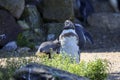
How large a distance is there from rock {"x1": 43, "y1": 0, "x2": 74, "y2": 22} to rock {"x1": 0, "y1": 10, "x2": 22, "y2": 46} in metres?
2.05

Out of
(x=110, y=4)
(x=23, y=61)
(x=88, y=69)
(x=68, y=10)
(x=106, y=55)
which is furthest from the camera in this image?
(x=110, y=4)

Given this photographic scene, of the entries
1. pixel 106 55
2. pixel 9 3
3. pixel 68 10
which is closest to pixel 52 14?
pixel 68 10

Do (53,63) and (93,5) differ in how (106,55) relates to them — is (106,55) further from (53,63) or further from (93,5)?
(93,5)

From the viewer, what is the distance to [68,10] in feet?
64.0

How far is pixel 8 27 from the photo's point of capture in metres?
17.8

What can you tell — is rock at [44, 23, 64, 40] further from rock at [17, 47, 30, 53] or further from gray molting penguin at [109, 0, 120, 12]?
gray molting penguin at [109, 0, 120, 12]

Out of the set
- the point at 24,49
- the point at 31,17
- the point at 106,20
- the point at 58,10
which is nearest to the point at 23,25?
the point at 31,17

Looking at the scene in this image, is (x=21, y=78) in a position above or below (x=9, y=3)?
above

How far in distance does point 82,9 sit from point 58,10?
267cm

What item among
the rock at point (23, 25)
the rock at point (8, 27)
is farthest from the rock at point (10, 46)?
the rock at point (23, 25)

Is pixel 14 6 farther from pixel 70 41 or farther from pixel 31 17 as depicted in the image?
pixel 70 41

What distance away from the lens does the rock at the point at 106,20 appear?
20.9m

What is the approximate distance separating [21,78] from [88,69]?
6.04 feet

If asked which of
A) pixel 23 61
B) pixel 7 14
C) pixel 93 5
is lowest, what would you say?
pixel 93 5
